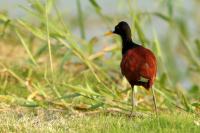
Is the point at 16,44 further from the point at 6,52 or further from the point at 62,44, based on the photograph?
the point at 62,44

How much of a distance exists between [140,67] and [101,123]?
478 millimetres

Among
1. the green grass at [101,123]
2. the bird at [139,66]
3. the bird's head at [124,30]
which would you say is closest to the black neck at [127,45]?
the bird's head at [124,30]

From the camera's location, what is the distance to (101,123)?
5473 millimetres

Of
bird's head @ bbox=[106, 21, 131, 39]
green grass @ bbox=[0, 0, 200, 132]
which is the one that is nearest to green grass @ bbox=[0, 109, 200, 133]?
green grass @ bbox=[0, 0, 200, 132]

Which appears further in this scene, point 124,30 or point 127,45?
point 124,30

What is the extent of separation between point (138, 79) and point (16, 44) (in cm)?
462

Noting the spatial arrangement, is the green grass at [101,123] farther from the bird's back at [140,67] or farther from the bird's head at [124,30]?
the bird's head at [124,30]

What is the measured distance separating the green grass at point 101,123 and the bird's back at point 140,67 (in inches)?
11.1

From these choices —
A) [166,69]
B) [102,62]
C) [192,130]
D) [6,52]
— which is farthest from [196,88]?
[6,52]

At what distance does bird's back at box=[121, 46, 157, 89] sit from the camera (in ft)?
17.7

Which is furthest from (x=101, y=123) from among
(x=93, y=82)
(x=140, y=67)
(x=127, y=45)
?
(x=93, y=82)

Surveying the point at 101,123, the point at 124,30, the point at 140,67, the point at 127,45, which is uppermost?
the point at 124,30

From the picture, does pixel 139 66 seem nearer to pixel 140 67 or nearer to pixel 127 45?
pixel 140 67

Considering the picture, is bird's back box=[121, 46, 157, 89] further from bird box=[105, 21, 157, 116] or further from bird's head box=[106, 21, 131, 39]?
bird's head box=[106, 21, 131, 39]
